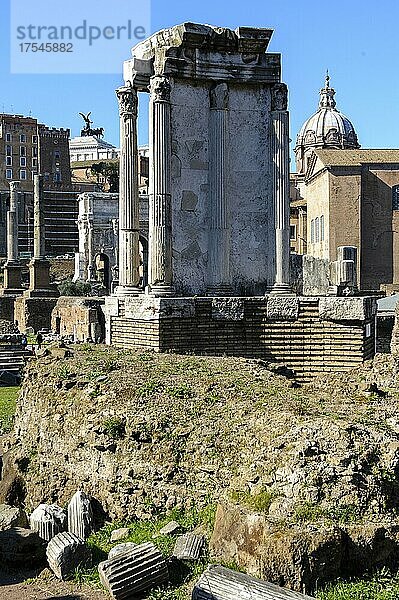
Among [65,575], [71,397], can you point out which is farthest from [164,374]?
[65,575]

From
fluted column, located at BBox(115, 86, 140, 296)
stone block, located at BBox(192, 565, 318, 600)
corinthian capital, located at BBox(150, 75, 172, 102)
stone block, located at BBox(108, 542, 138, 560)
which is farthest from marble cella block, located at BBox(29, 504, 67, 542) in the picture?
corinthian capital, located at BBox(150, 75, 172, 102)

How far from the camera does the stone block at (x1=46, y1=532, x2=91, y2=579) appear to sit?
5504mm

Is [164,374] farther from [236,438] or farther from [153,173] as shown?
[153,173]

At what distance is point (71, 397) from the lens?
746 centimetres

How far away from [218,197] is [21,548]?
230 inches

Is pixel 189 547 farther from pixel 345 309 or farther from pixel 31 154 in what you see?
pixel 31 154

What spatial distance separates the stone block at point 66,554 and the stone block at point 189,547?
710 mm

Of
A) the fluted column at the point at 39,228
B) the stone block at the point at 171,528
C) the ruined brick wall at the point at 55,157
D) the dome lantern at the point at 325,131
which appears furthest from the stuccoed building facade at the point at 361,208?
the ruined brick wall at the point at 55,157

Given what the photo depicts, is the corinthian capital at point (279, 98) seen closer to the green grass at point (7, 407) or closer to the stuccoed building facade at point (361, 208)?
the green grass at point (7, 407)

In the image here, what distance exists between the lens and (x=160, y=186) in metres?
10.1

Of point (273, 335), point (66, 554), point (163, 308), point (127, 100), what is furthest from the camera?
point (127, 100)

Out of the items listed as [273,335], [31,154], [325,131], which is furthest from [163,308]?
[31,154]

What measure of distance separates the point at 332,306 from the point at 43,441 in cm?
426

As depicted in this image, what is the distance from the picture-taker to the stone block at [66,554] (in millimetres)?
5504
